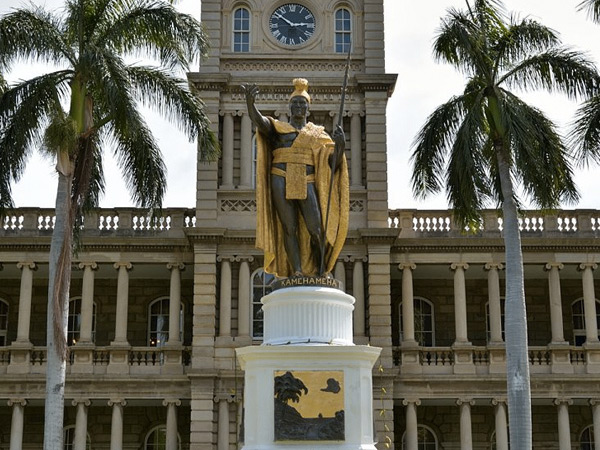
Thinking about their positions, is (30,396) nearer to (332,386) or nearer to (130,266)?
(130,266)

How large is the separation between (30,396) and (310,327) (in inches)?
794

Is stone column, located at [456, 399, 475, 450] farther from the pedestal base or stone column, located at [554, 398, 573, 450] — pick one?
the pedestal base

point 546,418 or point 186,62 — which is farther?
point 546,418

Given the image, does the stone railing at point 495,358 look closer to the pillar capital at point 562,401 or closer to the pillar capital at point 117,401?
the pillar capital at point 562,401

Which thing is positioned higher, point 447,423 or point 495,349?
point 495,349

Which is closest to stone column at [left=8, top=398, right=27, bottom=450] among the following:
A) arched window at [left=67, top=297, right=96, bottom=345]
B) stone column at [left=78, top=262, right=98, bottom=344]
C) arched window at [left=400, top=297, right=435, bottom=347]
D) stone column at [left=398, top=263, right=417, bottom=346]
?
stone column at [left=78, top=262, right=98, bottom=344]

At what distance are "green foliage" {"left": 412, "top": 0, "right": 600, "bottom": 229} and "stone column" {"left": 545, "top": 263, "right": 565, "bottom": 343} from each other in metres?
9.31

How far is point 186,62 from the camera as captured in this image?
20.3 m

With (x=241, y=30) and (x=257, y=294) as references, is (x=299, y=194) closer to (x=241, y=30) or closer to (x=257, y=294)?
(x=257, y=294)

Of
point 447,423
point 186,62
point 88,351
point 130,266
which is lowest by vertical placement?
point 447,423

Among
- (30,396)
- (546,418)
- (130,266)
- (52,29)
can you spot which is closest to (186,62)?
(52,29)

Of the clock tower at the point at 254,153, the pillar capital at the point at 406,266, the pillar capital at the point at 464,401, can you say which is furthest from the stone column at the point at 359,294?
the pillar capital at the point at 464,401

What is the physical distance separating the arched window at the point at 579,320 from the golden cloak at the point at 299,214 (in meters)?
22.2

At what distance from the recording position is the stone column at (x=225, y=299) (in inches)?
1115
